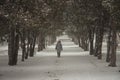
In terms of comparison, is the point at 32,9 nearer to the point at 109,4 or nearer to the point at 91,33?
the point at 109,4

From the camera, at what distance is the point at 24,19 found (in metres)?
20.2

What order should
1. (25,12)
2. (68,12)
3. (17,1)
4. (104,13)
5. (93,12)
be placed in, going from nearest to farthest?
1. (17,1)
2. (25,12)
3. (104,13)
4. (93,12)
5. (68,12)

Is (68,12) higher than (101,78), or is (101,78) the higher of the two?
(68,12)

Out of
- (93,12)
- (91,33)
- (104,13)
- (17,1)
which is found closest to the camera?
(17,1)

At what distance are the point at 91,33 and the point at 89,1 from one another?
48.7 ft

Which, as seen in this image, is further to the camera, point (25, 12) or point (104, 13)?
point (104, 13)

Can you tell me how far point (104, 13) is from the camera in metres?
30.7

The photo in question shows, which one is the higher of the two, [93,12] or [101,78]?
[93,12]

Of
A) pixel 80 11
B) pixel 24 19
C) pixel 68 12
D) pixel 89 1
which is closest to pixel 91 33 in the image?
pixel 68 12

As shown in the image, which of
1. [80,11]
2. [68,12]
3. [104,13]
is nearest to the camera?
[104,13]

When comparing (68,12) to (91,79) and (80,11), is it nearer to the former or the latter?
(80,11)

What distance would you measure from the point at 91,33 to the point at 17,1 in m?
28.0

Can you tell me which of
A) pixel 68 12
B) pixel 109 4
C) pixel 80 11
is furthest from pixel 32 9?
pixel 68 12

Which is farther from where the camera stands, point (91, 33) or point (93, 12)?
point (91, 33)
